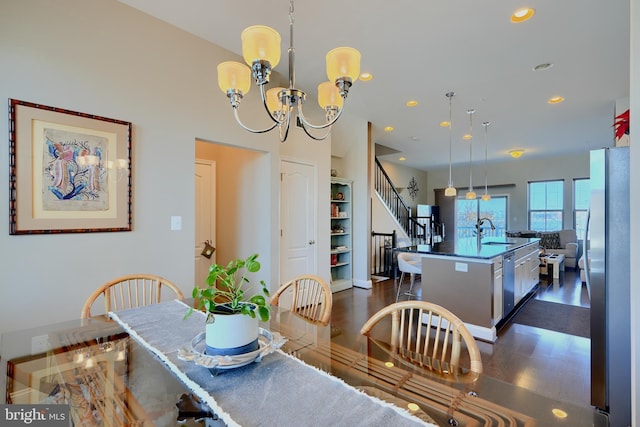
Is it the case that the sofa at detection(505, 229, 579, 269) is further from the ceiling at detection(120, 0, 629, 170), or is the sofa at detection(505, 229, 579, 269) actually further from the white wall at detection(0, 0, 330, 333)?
the white wall at detection(0, 0, 330, 333)

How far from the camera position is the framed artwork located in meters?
1.99

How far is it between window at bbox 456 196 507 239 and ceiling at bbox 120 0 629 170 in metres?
4.57

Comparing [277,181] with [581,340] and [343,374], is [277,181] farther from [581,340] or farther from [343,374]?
[581,340]

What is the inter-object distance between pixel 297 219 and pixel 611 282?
320cm

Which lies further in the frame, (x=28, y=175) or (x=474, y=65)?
(x=474, y=65)

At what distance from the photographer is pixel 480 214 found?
9.95m

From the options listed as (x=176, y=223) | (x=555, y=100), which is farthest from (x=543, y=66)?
(x=176, y=223)

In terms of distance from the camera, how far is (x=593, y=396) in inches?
74.6

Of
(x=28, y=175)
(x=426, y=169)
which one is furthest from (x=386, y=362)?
Result: (x=426, y=169)

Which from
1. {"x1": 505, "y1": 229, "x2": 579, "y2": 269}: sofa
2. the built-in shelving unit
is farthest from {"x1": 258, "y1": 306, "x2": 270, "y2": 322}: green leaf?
{"x1": 505, "y1": 229, "x2": 579, "y2": 269}: sofa

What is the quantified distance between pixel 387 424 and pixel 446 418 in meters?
0.19

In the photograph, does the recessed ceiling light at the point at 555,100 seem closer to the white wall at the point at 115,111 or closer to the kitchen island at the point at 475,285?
the kitchen island at the point at 475,285

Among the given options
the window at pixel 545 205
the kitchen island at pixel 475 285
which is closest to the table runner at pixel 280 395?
the kitchen island at pixel 475 285

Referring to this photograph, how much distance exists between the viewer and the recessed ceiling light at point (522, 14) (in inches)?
94.8
